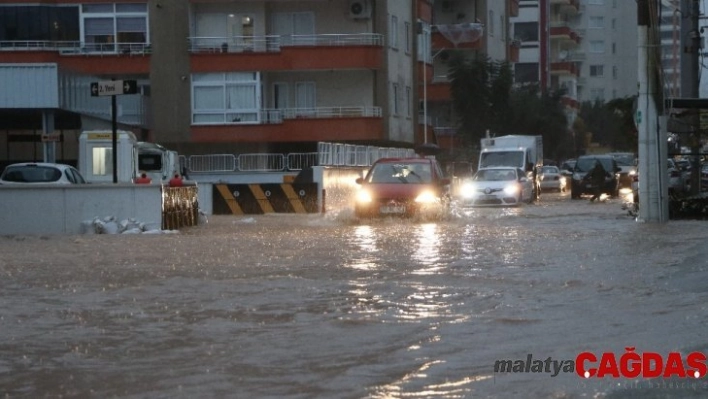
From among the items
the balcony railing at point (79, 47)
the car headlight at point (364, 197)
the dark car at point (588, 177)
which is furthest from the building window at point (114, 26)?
the car headlight at point (364, 197)

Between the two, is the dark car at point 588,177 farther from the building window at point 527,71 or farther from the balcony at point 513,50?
the building window at point 527,71

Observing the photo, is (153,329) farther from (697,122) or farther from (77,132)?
(77,132)

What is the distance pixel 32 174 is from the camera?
3025 cm

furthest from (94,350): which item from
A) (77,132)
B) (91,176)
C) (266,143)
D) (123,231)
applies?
(266,143)

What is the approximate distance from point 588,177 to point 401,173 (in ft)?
67.7

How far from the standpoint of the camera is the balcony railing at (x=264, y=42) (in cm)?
5341

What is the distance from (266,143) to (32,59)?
9.86m

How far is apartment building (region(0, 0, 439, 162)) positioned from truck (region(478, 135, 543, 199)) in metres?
5.09

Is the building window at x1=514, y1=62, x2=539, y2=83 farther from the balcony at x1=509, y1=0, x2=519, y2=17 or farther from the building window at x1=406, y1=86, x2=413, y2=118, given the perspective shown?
the building window at x1=406, y1=86, x2=413, y2=118

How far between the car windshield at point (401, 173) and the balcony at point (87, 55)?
2463cm

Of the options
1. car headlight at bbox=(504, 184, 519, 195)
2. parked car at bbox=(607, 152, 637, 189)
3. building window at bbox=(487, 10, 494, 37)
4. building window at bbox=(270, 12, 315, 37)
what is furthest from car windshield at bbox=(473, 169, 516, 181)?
building window at bbox=(487, 10, 494, 37)

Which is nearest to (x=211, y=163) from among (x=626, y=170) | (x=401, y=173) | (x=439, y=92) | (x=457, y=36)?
(x=626, y=170)

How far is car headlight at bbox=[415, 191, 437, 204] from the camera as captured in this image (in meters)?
29.7

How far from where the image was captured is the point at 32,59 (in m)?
53.4
